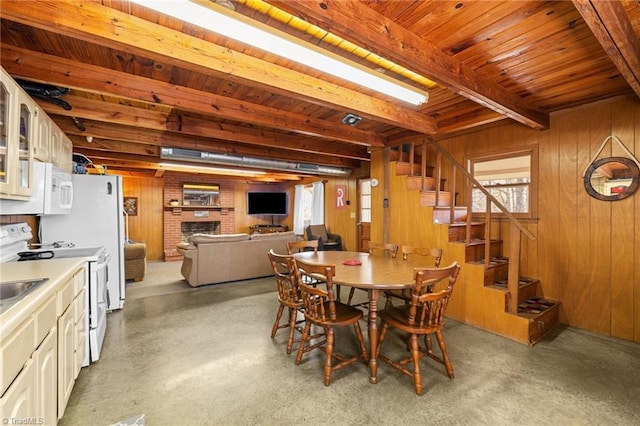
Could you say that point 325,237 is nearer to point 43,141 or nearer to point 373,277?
point 373,277

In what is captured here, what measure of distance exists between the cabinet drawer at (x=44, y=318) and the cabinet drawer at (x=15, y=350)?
0.05 meters

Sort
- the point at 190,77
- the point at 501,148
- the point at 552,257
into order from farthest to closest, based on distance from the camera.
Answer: the point at 501,148, the point at 552,257, the point at 190,77

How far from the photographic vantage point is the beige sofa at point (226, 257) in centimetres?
470

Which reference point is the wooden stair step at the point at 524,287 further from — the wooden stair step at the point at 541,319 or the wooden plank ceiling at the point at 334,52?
the wooden plank ceiling at the point at 334,52

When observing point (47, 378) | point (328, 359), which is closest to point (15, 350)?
A: point (47, 378)

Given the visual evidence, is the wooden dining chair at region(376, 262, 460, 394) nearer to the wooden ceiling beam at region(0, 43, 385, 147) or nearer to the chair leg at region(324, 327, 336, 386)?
the chair leg at region(324, 327, 336, 386)

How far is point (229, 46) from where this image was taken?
197 centimetres

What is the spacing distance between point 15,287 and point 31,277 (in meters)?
0.10

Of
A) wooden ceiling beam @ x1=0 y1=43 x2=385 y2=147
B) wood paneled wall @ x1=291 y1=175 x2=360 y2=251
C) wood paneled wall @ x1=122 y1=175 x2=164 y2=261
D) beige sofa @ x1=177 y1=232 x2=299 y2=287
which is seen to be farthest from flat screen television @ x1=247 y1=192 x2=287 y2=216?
wooden ceiling beam @ x1=0 y1=43 x2=385 y2=147

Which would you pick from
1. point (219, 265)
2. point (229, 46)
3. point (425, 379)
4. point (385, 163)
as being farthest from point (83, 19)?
point (219, 265)

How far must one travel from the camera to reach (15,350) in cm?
108

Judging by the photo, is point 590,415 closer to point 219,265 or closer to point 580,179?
point 580,179

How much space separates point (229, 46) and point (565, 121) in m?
3.58

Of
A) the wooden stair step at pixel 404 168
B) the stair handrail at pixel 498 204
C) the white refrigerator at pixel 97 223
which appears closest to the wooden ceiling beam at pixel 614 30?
the stair handrail at pixel 498 204
